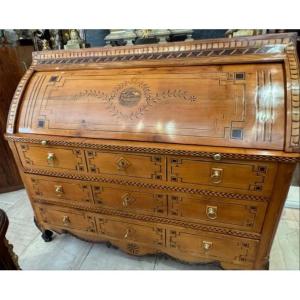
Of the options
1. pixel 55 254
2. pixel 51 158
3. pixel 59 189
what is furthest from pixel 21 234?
pixel 51 158

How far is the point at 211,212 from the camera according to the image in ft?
4.42

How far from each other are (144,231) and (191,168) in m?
0.63

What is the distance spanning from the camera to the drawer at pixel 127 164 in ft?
4.36

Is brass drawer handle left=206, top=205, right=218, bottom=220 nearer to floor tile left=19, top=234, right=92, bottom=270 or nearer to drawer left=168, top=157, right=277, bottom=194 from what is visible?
drawer left=168, top=157, right=277, bottom=194

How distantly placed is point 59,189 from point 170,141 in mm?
→ 907

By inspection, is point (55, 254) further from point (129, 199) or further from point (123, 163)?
point (123, 163)

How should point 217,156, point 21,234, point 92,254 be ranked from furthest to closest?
point 21,234 → point 92,254 → point 217,156

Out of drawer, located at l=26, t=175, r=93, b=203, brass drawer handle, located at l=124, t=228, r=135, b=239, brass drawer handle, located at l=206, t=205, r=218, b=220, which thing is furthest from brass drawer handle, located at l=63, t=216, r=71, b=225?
brass drawer handle, located at l=206, t=205, r=218, b=220

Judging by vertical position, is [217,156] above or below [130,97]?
below

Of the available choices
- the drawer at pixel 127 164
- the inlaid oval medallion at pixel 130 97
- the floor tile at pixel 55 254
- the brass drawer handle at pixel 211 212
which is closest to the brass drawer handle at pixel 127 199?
the drawer at pixel 127 164
